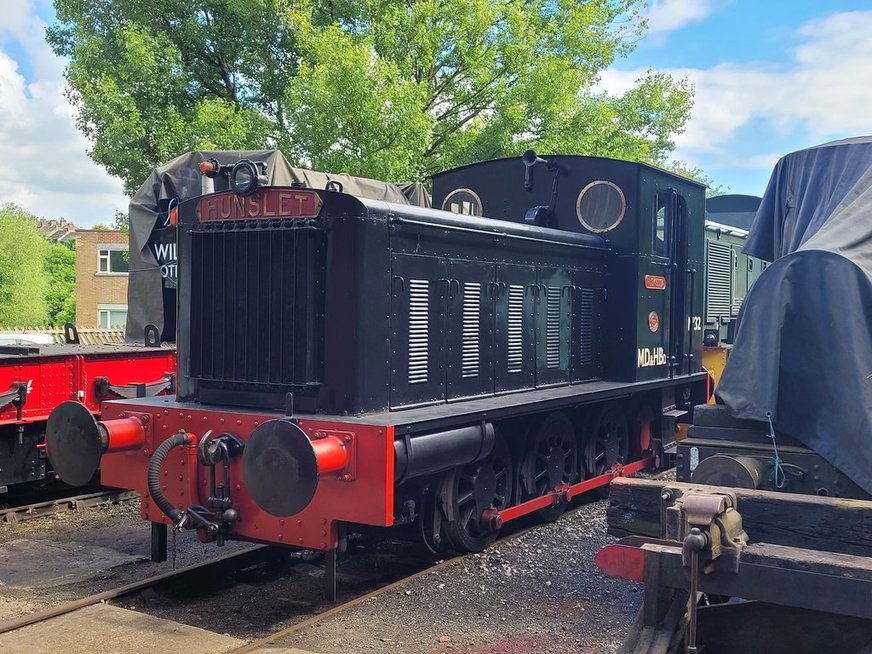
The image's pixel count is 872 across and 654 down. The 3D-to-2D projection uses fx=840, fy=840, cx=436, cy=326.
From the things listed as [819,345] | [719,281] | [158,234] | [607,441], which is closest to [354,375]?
[819,345]

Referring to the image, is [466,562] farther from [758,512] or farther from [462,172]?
[462,172]

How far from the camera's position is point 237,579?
5.91 metres

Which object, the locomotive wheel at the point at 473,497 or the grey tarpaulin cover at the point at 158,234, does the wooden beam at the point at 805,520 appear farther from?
the grey tarpaulin cover at the point at 158,234

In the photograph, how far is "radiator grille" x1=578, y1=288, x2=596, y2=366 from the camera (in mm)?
7766

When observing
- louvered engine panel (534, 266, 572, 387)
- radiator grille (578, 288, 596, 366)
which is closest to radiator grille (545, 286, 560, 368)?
louvered engine panel (534, 266, 572, 387)

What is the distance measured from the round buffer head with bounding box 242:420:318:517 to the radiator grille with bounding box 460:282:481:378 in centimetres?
193

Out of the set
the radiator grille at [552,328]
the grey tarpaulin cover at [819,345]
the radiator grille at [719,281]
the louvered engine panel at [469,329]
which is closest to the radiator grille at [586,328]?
the radiator grille at [552,328]

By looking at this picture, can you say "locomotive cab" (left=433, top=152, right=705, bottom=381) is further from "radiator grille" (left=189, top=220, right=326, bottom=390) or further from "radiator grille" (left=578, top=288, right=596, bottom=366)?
"radiator grille" (left=189, top=220, right=326, bottom=390)

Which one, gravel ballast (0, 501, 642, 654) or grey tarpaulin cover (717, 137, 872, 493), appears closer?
grey tarpaulin cover (717, 137, 872, 493)

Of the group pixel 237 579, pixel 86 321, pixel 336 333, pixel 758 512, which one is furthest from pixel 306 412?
pixel 86 321

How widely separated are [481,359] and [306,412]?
1.63 meters

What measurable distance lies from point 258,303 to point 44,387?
3.55m

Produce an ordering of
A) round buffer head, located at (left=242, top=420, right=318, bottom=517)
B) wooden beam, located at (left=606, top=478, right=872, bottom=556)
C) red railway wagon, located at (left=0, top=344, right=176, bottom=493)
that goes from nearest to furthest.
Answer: wooden beam, located at (left=606, top=478, right=872, bottom=556) → round buffer head, located at (left=242, top=420, right=318, bottom=517) → red railway wagon, located at (left=0, top=344, right=176, bottom=493)

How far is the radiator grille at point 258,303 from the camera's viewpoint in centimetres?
541
